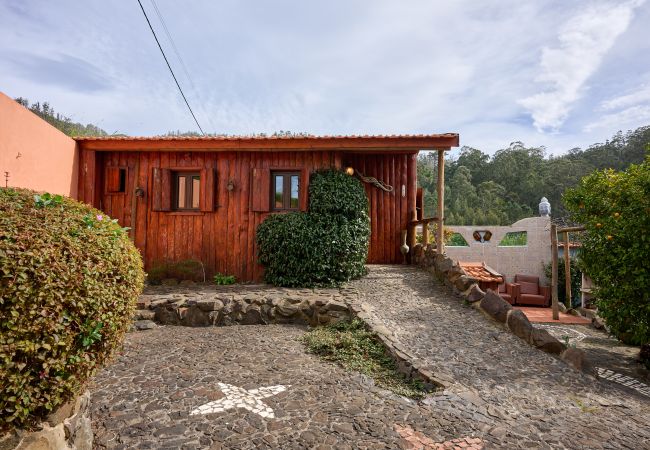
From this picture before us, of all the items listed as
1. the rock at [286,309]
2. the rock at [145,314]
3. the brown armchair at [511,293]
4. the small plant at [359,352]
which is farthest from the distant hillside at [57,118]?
the brown armchair at [511,293]

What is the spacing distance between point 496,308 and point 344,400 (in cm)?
336

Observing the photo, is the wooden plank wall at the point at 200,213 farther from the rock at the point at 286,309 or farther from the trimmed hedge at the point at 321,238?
the rock at the point at 286,309

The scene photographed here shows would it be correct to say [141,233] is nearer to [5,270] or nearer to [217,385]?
[217,385]

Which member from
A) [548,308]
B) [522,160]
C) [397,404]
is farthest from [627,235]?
[522,160]

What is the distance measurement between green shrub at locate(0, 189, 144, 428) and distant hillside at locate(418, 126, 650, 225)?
29.8 meters

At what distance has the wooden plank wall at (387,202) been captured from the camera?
28.6 ft

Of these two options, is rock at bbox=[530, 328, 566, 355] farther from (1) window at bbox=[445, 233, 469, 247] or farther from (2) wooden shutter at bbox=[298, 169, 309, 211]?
(1) window at bbox=[445, 233, 469, 247]

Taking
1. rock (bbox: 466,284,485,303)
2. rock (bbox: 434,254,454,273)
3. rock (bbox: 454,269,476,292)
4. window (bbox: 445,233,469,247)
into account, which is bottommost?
rock (bbox: 466,284,485,303)

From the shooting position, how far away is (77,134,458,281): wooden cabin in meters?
7.25

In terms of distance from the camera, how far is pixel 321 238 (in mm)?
6641

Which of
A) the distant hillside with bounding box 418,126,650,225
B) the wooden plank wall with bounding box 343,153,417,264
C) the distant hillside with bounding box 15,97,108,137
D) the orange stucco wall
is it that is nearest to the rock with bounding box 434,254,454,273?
the wooden plank wall with bounding box 343,153,417,264

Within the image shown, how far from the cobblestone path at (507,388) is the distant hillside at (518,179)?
1026 inches

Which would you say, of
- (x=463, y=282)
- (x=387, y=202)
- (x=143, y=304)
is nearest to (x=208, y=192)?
(x=143, y=304)

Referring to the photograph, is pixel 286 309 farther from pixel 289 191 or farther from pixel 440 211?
pixel 440 211
